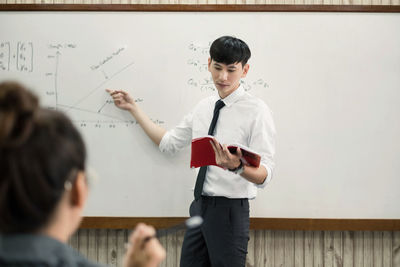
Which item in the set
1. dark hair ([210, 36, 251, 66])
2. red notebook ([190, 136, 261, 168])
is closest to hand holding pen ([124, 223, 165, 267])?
red notebook ([190, 136, 261, 168])

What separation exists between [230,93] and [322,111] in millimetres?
561

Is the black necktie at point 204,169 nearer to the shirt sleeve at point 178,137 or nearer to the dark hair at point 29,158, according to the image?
the shirt sleeve at point 178,137

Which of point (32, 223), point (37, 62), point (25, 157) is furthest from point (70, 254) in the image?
point (37, 62)

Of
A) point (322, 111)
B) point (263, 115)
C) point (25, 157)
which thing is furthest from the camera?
point (322, 111)

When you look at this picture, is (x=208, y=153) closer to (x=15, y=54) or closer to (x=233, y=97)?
(x=233, y=97)

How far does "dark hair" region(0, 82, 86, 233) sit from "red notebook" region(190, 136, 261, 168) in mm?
1127

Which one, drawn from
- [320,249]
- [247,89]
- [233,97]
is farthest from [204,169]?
[320,249]

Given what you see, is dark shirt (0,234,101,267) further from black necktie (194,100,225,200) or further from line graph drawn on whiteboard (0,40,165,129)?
line graph drawn on whiteboard (0,40,165,129)

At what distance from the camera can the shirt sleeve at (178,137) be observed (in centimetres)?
242

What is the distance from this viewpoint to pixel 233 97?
2256mm

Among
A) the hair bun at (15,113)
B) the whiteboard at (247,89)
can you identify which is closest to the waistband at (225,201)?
the whiteboard at (247,89)

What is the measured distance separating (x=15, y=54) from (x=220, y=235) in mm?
1447

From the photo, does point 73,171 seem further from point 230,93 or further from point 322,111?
point 322,111

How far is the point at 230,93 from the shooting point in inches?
88.9
